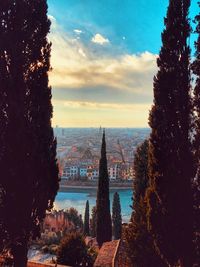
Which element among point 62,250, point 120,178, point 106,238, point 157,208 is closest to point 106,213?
point 106,238

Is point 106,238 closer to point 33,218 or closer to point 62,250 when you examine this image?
point 62,250

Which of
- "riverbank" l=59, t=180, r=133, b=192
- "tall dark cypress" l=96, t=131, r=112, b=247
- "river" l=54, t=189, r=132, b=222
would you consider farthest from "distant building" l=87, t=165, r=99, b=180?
"tall dark cypress" l=96, t=131, r=112, b=247

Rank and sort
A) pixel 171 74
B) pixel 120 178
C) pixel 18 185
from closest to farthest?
pixel 18 185 → pixel 171 74 → pixel 120 178

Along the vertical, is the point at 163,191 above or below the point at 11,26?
below

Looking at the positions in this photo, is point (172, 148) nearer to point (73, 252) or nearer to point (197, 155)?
point (197, 155)

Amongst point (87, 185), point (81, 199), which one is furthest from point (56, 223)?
point (87, 185)

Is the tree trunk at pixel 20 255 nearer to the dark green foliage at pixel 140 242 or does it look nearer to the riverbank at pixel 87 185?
the dark green foliage at pixel 140 242

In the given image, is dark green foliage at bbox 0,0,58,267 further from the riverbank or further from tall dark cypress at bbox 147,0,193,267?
the riverbank

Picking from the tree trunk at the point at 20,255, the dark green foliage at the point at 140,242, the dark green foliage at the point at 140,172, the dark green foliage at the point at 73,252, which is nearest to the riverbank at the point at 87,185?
the dark green foliage at the point at 73,252
